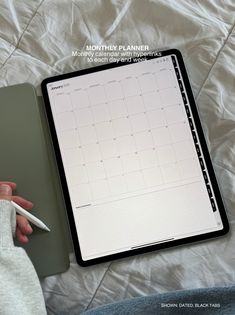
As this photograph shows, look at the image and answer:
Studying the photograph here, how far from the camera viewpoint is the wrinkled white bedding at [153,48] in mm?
607

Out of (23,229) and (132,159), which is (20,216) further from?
(132,159)

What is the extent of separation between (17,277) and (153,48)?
0.39 metres

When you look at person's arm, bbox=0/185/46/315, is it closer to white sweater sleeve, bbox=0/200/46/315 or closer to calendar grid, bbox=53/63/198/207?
white sweater sleeve, bbox=0/200/46/315

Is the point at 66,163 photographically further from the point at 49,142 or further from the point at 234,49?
the point at 234,49

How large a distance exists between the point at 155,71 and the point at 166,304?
0.33 m

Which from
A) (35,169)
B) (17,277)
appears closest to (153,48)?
(35,169)

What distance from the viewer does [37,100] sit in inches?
27.1

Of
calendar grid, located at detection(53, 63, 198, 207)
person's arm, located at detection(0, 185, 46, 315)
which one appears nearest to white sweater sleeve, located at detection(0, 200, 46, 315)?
person's arm, located at detection(0, 185, 46, 315)

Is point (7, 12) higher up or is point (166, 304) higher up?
point (7, 12)

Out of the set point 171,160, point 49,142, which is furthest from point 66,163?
point 171,160

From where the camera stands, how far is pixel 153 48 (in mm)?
695

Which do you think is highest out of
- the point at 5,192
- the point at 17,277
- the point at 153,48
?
the point at 153,48

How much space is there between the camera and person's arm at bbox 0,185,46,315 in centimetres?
56

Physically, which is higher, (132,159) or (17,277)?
(132,159)
